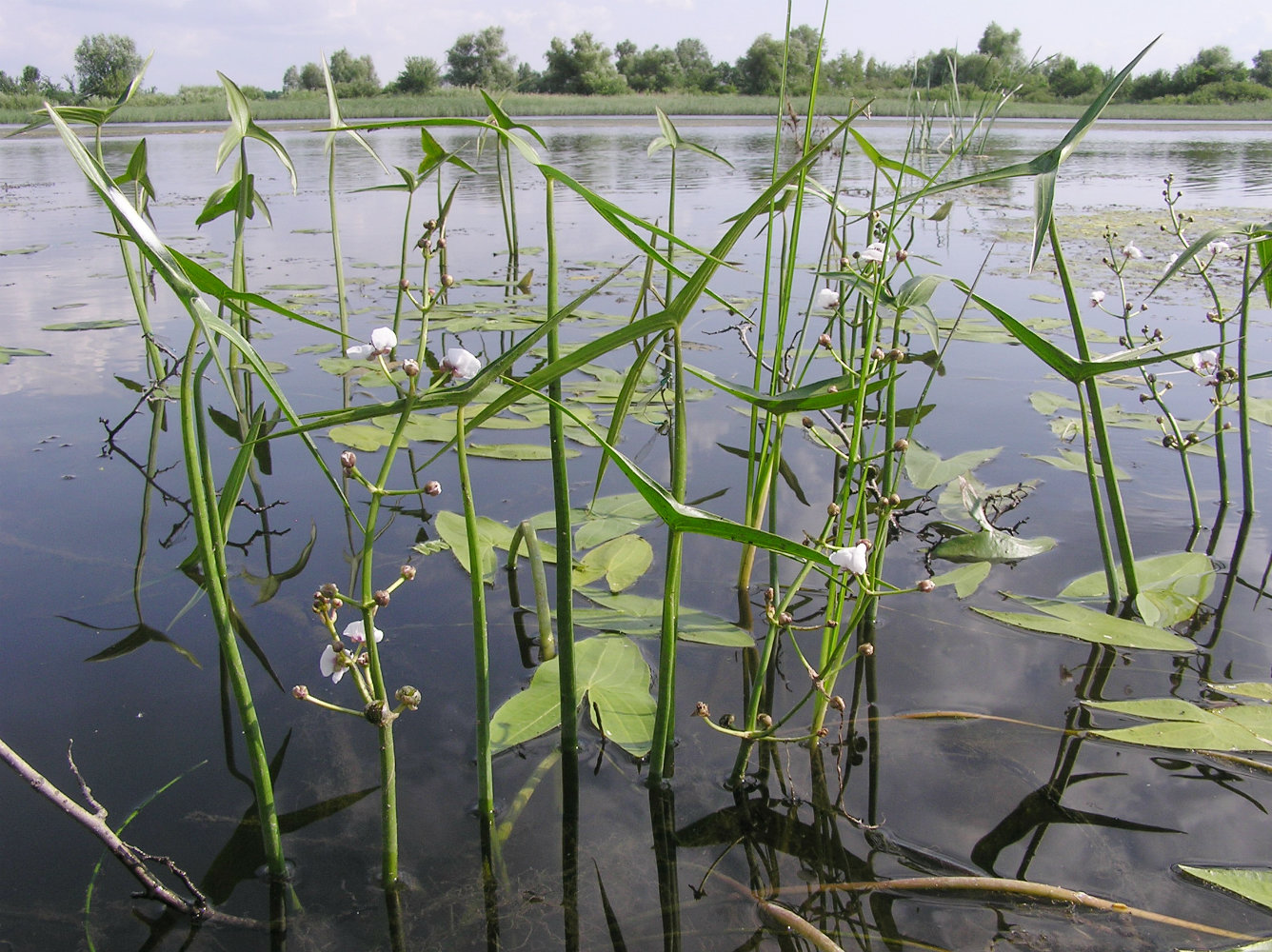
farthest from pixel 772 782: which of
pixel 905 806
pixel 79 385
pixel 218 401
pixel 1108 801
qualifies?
pixel 79 385

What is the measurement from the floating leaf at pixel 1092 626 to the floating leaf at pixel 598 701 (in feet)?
2.06

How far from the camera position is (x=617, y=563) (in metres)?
1.49

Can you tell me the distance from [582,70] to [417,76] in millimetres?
7763

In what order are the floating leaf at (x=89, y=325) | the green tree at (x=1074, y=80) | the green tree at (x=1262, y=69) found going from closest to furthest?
1. the floating leaf at (x=89, y=325)
2. the green tree at (x=1074, y=80)
3. the green tree at (x=1262, y=69)

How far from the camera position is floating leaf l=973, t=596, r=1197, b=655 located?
1.27 meters

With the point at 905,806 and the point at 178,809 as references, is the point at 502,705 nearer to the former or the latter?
the point at 178,809

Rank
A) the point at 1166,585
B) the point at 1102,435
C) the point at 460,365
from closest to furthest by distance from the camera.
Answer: the point at 460,365 → the point at 1102,435 → the point at 1166,585

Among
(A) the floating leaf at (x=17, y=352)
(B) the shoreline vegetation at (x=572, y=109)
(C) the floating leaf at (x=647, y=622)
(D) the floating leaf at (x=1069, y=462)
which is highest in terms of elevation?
(B) the shoreline vegetation at (x=572, y=109)

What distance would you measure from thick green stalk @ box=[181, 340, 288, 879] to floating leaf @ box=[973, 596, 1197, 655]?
110 centimetres

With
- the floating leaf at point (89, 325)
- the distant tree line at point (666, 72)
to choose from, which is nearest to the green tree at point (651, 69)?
the distant tree line at point (666, 72)

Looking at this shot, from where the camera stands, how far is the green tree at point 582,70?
32.5 meters

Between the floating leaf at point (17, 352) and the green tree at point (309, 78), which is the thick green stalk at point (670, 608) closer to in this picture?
the floating leaf at point (17, 352)

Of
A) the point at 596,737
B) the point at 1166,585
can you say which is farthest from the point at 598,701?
the point at 1166,585

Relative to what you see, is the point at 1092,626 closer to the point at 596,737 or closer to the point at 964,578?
the point at 964,578
